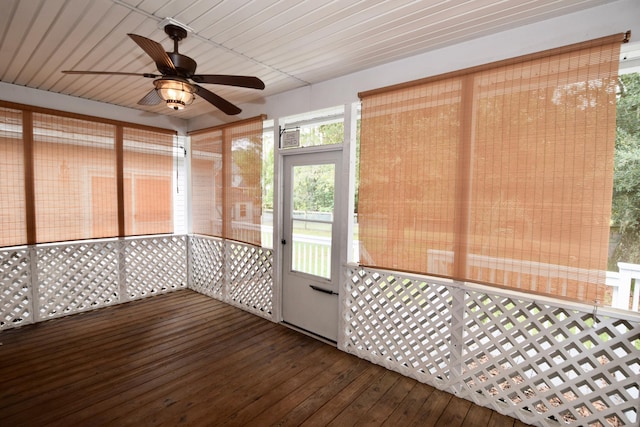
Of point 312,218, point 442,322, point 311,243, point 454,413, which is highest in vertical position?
point 312,218

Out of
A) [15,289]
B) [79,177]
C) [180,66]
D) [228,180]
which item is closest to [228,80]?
[180,66]

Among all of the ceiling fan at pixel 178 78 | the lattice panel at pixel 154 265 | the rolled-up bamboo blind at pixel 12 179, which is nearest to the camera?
the ceiling fan at pixel 178 78

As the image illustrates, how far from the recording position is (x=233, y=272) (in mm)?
4129

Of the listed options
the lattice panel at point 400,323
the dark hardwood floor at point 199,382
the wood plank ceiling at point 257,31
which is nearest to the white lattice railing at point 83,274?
the dark hardwood floor at point 199,382

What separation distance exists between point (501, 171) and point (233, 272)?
3398 millimetres

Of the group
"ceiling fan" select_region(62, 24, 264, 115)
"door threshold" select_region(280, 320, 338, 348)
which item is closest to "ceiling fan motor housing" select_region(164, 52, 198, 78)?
"ceiling fan" select_region(62, 24, 264, 115)

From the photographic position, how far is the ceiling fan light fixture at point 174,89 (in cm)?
189

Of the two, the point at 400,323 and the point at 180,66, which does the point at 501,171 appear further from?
the point at 180,66

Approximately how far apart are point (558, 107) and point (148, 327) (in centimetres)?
430

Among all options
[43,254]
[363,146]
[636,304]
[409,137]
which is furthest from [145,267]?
[636,304]

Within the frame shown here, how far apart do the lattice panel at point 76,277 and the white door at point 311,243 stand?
2466mm

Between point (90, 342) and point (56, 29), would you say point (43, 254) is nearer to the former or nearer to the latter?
point (90, 342)

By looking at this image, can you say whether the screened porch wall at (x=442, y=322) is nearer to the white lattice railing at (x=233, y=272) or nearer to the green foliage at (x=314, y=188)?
the white lattice railing at (x=233, y=272)

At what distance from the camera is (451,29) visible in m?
2.11
